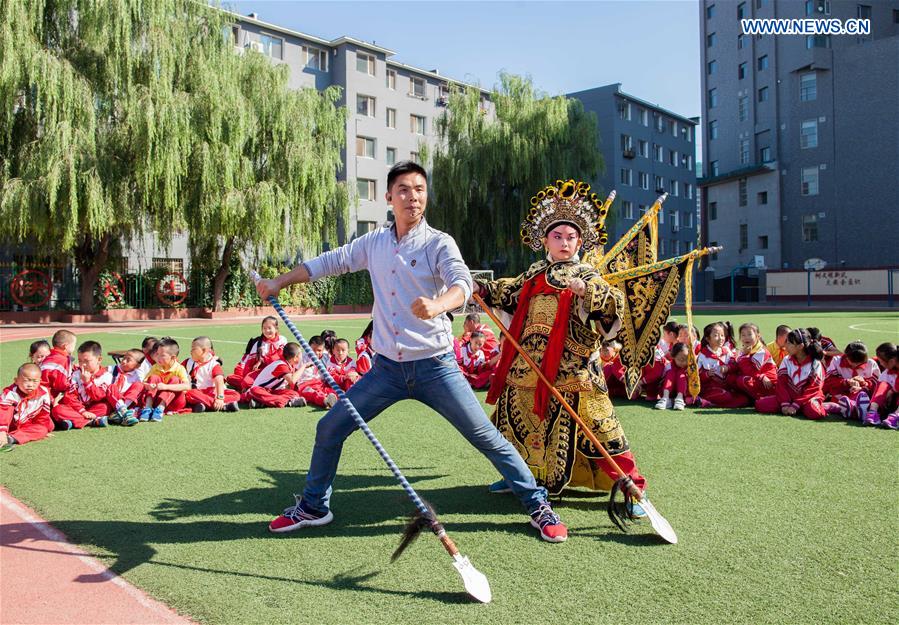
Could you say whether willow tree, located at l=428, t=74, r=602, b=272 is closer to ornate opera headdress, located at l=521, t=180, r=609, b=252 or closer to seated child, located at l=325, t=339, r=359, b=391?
seated child, located at l=325, t=339, r=359, b=391

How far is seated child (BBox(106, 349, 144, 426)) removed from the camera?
24.5ft

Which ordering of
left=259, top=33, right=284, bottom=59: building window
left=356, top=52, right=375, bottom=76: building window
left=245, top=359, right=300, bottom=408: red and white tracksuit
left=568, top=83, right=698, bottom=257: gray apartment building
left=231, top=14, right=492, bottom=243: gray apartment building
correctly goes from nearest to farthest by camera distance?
left=245, top=359, right=300, bottom=408: red and white tracksuit
left=259, top=33, right=284, bottom=59: building window
left=231, top=14, right=492, bottom=243: gray apartment building
left=356, top=52, right=375, bottom=76: building window
left=568, top=83, right=698, bottom=257: gray apartment building

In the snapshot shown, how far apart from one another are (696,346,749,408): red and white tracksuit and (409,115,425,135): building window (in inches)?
1438

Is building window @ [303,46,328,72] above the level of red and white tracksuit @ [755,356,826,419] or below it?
above

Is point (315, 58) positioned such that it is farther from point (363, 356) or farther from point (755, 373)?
point (755, 373)

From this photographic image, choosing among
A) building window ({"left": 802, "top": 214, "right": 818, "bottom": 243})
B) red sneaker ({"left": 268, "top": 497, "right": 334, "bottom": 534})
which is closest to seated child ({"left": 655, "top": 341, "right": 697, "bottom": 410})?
red sneaker ({"left": 268, "top": 497, "right": 334, "bottom": 534})

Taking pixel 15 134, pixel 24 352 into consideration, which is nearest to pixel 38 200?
pixel 15 134

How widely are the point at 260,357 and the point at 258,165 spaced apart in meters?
18.8

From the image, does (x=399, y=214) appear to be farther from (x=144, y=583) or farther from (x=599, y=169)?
(x=599, y=169)

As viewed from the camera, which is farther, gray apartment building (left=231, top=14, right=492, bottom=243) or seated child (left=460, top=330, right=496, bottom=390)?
gray apartment building (left=231, top=14, right=492, bottom=243)

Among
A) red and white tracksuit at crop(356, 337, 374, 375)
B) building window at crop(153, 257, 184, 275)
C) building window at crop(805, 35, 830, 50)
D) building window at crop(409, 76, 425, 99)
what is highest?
building window at crop(805, 35, 830, 50)

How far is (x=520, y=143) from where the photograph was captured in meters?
33.1

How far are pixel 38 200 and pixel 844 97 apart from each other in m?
41.6

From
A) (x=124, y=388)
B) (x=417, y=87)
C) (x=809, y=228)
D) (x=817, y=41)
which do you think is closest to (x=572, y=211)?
(x=124, y=388)
